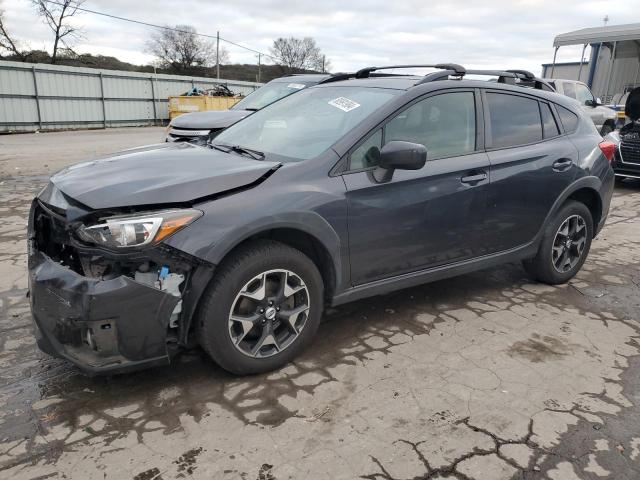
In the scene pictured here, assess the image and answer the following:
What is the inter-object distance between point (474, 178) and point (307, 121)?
49.0 inches

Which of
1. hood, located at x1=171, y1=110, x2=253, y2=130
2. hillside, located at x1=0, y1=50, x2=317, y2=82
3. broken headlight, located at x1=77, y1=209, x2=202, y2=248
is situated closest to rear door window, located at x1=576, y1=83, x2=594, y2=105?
hood, located at x1=171, y1=110, x2=253, y2=130

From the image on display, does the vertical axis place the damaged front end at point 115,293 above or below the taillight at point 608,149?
below

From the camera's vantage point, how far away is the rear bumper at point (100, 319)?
2459mm

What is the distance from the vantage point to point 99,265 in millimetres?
2576

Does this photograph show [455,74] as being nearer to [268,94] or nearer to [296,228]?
[296,228]

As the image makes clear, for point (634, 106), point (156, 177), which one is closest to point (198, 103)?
point (634, 106)

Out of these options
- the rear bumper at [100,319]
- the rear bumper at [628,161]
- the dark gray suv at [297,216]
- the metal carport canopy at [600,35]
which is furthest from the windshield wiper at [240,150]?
the metal carport canopy at [600,35]

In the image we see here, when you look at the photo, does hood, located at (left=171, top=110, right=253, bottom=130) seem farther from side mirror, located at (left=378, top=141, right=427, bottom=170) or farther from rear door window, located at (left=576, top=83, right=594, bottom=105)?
rear door window, located at (left=576, top=83, right=594, bottom=105)

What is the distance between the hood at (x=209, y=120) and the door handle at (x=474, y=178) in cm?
466

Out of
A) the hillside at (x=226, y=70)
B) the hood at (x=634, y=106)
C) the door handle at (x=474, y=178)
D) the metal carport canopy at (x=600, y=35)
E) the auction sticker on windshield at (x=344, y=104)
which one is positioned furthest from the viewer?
the hillside at (x=226, y=70)

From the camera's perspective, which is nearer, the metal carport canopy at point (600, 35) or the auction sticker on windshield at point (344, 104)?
the auction sticker on windshield at point (344, 104)

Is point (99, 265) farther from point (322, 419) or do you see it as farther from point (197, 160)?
point (322, 419)

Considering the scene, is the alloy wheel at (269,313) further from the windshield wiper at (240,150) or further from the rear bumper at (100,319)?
the windshield wiper at (240,150)

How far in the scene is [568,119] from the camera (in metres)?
4.48
